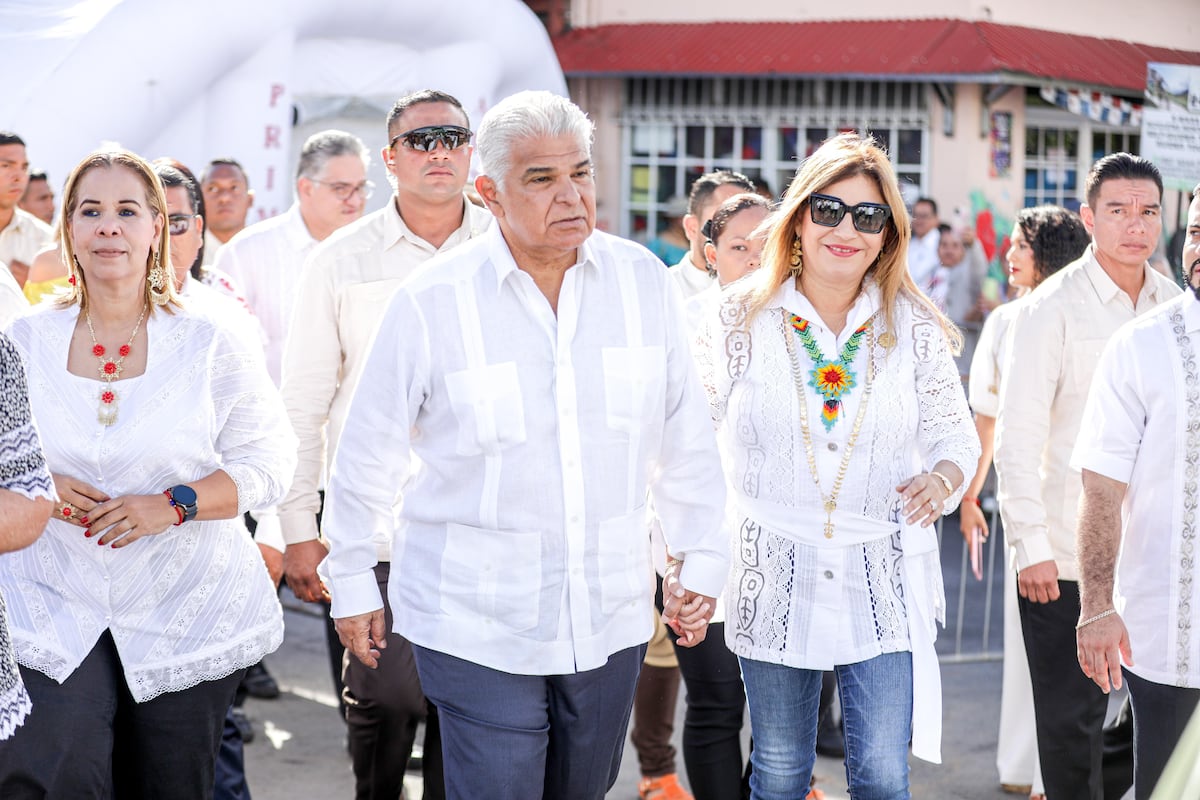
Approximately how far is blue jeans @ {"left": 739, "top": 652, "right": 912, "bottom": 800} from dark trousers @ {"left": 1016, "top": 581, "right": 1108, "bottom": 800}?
1.17 metres

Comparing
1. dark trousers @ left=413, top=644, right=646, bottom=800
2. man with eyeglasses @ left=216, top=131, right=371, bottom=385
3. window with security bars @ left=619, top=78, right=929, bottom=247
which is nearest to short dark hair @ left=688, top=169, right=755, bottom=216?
man with eyeglasses @ left=216, top=131, right=371, bottom=385

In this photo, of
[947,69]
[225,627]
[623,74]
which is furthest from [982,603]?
[623,74]

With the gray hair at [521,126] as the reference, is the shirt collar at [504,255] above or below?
below

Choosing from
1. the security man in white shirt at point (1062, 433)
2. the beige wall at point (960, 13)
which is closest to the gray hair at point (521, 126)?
the security man in white shirt at point (1062, 433)

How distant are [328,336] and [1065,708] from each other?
8.50ft

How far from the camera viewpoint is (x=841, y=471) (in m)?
3.92

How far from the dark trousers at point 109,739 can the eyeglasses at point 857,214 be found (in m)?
1.93

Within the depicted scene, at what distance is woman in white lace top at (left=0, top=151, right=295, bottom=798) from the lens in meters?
3.74

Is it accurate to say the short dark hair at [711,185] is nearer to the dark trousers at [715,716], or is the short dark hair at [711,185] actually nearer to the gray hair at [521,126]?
the dark trousers at [715,716]

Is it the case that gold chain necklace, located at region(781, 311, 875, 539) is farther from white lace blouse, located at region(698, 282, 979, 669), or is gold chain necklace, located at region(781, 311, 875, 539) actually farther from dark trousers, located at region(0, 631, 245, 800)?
dark trousers, located at region(0, 631, 245, 800)

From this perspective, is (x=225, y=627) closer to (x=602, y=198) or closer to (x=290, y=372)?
(x=290, y=372)

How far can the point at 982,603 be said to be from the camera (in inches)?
358

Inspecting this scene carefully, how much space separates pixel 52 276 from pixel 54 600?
94.7 inches

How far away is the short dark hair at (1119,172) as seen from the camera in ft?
17.0
